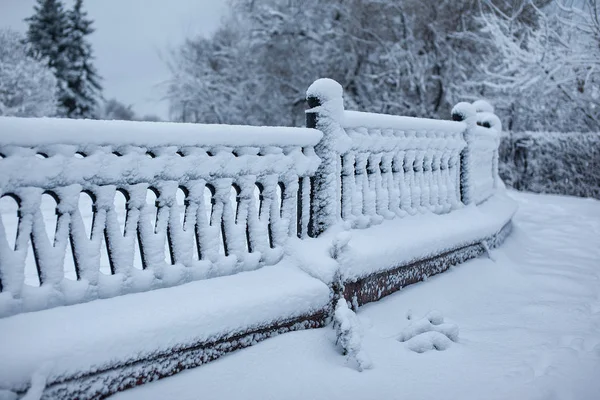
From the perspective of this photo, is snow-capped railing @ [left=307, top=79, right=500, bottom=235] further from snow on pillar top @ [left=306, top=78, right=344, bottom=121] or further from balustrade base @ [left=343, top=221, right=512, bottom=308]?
balustrade base @ [left=343, top=221, right=512, bottom=308]

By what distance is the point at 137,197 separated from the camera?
2.17 meters

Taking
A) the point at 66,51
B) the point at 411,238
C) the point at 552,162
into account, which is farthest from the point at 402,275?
the point at 66,51

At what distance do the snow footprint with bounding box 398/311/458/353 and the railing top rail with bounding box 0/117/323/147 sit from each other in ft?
4.95

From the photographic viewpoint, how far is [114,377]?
75.2 inches

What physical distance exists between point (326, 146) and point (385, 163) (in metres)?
0.84

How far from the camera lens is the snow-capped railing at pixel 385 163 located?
10.1 feet

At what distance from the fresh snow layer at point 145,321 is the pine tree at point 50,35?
3313 centimetres

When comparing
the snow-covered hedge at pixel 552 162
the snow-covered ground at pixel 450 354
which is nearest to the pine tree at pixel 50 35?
the snow-covered hedge at pixel 552 162

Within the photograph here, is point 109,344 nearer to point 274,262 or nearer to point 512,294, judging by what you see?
point 274,262

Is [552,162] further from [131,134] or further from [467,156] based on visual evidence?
[131,134]

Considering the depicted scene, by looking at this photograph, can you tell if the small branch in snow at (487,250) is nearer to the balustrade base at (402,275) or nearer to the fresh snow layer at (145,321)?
the balustrade base at (402,275)

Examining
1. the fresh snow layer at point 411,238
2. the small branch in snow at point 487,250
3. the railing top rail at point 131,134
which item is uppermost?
the railing top rail at point 131,134

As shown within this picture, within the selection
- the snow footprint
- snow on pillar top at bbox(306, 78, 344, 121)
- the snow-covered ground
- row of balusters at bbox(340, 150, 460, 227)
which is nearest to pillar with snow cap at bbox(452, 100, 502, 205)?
row of balusters at bbox(340, 150, 460, 227)

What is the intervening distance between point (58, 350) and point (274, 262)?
1.38m
